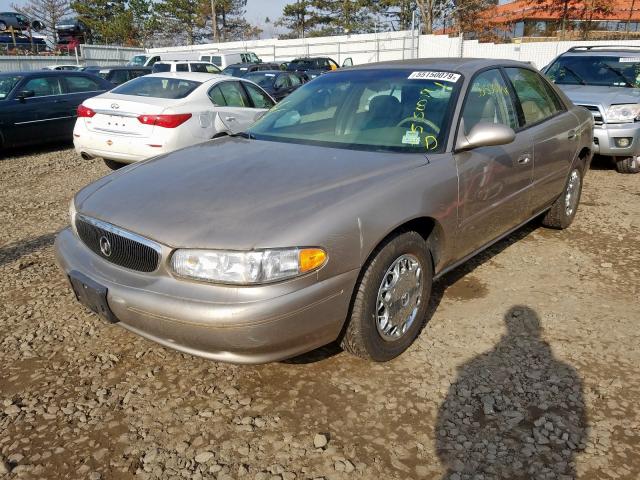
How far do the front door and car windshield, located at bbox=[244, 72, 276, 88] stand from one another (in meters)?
10.2

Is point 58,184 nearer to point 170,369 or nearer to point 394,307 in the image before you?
point 170,369

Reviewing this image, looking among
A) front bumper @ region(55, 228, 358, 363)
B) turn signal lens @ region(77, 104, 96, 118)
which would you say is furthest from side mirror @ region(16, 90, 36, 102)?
front bumper @ region(55, 228, 358, 363)

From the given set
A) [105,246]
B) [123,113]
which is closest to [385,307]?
[105,246]

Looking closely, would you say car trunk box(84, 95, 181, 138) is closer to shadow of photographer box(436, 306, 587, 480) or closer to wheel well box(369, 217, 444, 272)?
wheel well box(369, 217, 444, 272)

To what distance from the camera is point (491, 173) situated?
11.5 ft

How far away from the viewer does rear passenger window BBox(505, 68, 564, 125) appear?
419cm

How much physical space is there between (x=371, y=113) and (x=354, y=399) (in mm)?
1845

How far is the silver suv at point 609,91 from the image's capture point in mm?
7137

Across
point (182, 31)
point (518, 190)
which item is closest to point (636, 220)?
point (518, 190)

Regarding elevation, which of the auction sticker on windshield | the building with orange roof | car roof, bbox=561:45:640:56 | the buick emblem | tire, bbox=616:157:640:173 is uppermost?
the building with orange roof

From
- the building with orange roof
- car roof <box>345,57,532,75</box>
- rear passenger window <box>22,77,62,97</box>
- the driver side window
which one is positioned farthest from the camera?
the building with orange roof

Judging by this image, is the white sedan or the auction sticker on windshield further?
the white sedan

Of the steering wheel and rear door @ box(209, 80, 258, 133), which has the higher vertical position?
the steering wheel

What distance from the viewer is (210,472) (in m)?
2.25
